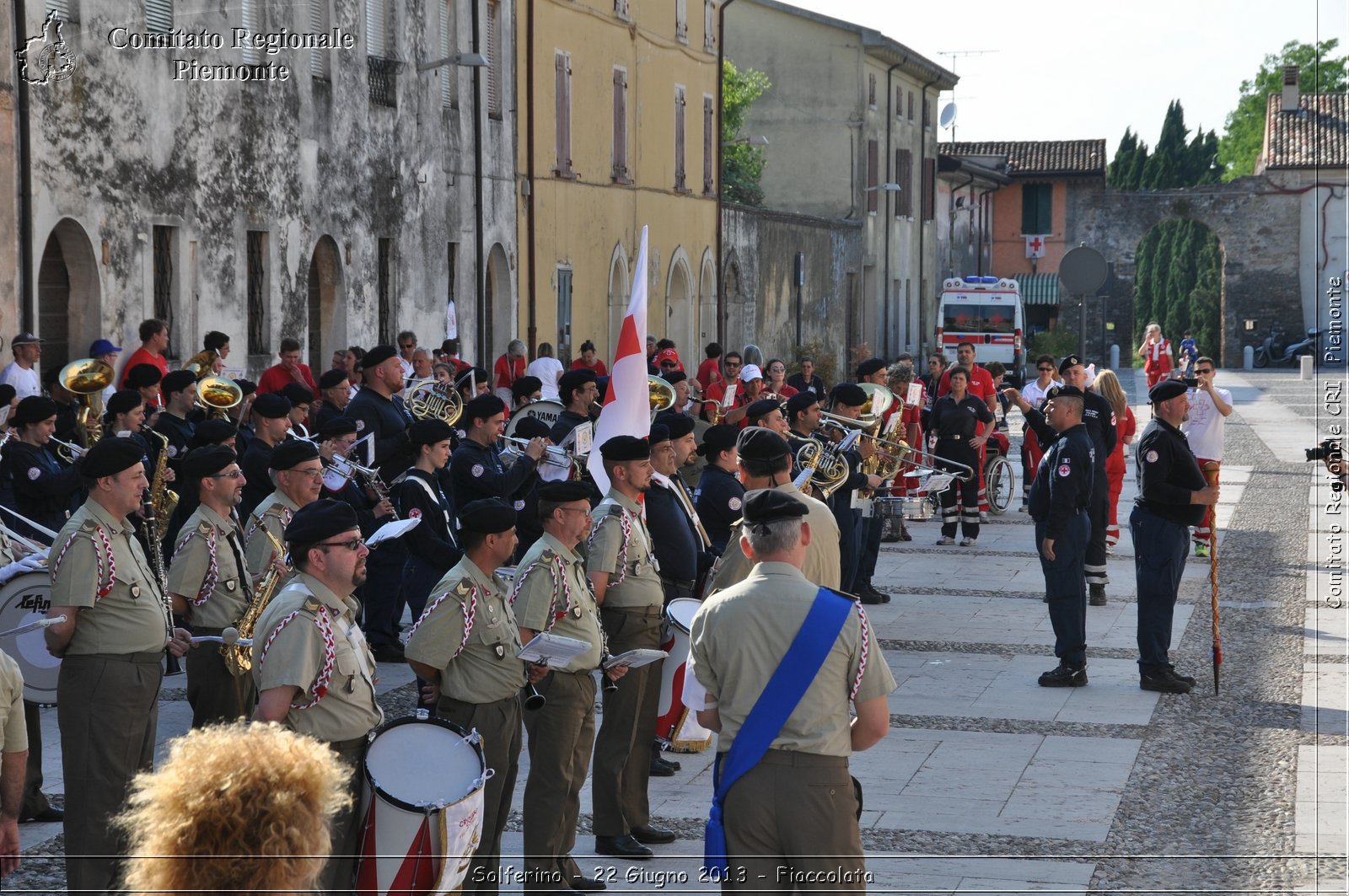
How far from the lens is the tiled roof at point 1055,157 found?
7106cm

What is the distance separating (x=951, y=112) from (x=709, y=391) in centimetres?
3851

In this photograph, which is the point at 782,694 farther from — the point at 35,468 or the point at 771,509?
the point at 35,468

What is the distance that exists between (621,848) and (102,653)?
2472 mm

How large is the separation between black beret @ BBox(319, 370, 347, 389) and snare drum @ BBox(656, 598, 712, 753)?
16.2ft

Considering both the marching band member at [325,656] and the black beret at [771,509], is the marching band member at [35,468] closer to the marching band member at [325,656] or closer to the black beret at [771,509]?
the marching band member at [325,656]

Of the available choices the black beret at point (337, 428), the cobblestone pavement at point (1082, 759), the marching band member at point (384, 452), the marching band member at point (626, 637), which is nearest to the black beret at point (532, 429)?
the marching band member at point (384, 452)

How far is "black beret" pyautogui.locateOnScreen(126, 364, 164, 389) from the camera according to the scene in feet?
43.9

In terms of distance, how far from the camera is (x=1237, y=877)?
7.69m

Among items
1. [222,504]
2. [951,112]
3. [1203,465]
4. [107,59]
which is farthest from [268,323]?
[951,112]

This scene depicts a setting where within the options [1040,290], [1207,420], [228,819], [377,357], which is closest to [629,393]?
[377,357]

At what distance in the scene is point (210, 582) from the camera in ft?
25.9

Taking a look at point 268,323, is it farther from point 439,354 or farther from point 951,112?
point 951,112

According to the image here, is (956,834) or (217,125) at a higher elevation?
(217,125)

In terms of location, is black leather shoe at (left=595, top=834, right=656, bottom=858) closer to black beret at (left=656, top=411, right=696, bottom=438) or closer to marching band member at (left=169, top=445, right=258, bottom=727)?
marching band member at (left=169, top=445, right=258, bottom=727)
